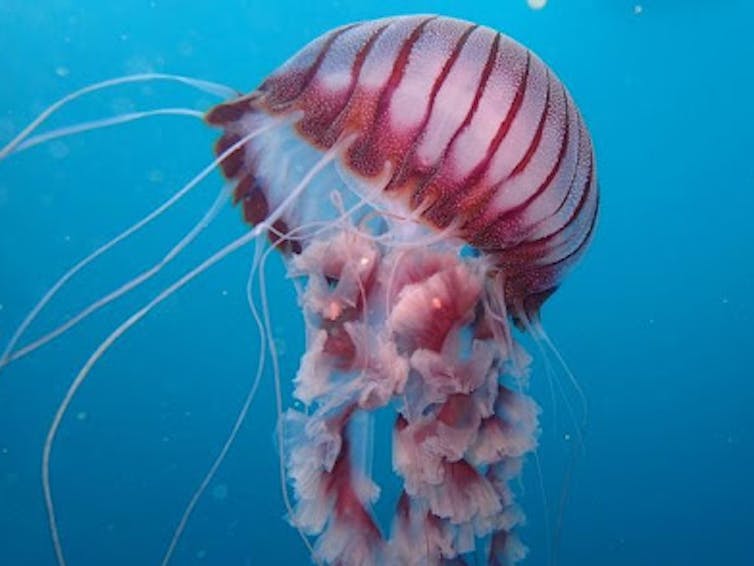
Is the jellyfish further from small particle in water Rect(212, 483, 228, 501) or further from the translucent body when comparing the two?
small particle in water Rect(212, 483, 228, 501)

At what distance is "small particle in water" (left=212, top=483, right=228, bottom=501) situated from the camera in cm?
1411

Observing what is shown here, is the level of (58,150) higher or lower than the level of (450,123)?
higher

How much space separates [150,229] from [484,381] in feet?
39.6

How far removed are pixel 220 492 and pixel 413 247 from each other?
41.3 ft

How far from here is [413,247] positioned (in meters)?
2.54

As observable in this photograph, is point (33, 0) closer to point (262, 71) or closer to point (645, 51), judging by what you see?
point (262, 71)

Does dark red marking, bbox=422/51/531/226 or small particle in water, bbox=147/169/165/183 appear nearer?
dark red marking, bbox=422/51/531/226

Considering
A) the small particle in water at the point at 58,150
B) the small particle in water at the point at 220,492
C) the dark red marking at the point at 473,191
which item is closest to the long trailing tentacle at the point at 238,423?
the dark red marking at the point at 473,191

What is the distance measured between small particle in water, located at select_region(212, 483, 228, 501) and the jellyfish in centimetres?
1209

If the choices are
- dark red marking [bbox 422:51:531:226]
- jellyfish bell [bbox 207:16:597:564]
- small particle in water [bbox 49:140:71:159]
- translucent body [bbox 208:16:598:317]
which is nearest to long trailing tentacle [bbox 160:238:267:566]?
jellyfish bell [bbox 207:16:597:564]

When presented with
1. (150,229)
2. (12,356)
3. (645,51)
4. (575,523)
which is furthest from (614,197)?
(12,356)

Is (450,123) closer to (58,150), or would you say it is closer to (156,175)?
(58,150)

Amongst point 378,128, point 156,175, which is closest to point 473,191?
point 378,128

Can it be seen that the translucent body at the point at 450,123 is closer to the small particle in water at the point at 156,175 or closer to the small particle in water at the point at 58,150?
the small particle in water at the point at 58,150
